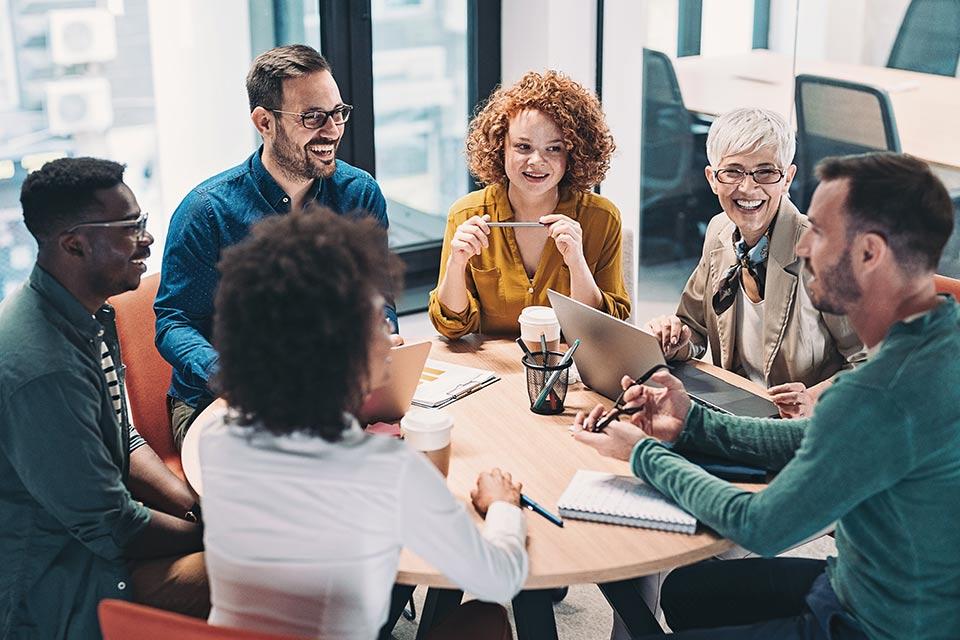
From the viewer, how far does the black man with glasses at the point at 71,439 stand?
1.91m

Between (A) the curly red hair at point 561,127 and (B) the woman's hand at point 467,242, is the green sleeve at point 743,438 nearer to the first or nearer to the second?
(B) the woman's hand at point 467,242

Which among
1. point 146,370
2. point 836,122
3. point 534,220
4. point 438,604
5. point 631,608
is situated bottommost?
point 438,604

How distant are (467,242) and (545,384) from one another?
57 cm

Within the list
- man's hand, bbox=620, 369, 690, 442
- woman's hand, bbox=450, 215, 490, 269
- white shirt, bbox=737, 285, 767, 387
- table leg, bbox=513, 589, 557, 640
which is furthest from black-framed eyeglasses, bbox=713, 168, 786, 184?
table leg, bbox=513, 589, 557, 640

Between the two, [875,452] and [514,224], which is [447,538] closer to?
[875,452]

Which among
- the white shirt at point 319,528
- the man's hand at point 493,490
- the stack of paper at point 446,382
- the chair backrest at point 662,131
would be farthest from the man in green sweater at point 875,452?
the chair backrest at point 662,131

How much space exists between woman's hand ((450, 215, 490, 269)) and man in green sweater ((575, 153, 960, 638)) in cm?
96

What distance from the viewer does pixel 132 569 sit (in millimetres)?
2154

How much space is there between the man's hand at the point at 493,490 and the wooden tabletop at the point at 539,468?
0.02 meters

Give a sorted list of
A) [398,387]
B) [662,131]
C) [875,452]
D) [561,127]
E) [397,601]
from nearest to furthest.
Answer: [875,452]
[398,387]
[397,601]
[561,127]
[662,131]

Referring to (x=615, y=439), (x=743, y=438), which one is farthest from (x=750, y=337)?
(x=615, y=439)

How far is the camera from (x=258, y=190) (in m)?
2.90

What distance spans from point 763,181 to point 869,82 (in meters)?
1.51

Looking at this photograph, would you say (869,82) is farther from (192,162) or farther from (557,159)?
(192,162)
